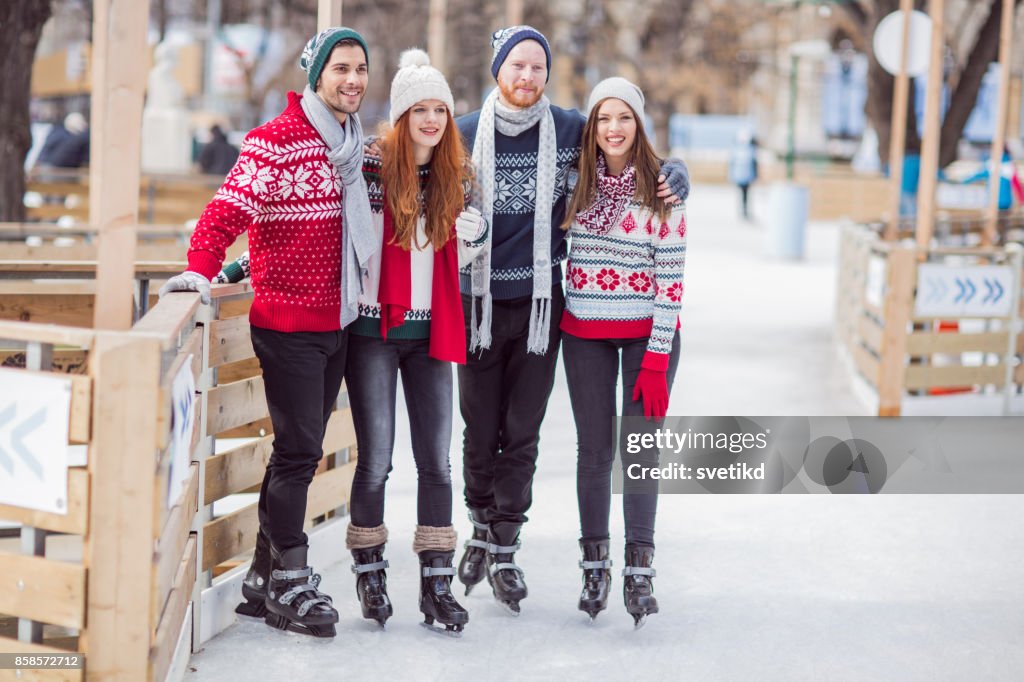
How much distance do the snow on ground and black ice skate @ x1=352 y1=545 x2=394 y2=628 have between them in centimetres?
7

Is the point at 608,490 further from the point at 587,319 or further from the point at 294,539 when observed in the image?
the point at 294,539

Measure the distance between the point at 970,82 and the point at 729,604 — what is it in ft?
32.9

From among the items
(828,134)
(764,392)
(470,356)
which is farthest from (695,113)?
(470,356)

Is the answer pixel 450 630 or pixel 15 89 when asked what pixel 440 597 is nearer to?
pixel 450 630

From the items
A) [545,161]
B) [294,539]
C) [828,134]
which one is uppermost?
[828,134]

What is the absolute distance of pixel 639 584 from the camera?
4.76 m

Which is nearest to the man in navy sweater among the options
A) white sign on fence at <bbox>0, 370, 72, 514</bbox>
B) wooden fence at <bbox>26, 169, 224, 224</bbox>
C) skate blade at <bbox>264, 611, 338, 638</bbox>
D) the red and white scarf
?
the red and white scarf

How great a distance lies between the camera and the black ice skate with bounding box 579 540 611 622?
190 inches

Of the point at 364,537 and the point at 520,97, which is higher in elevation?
the point at 520,97

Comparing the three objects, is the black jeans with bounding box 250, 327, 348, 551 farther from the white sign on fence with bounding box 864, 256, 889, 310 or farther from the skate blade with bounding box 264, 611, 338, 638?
the white sign on fence with bounding box 864, 256, 889, 310

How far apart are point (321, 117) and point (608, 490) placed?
1.65 m

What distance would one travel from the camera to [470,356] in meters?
4.89

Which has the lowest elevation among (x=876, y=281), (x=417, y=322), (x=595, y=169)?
(x=417, y=322)

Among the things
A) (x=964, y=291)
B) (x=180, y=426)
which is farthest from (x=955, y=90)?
(x=180, y=426)
